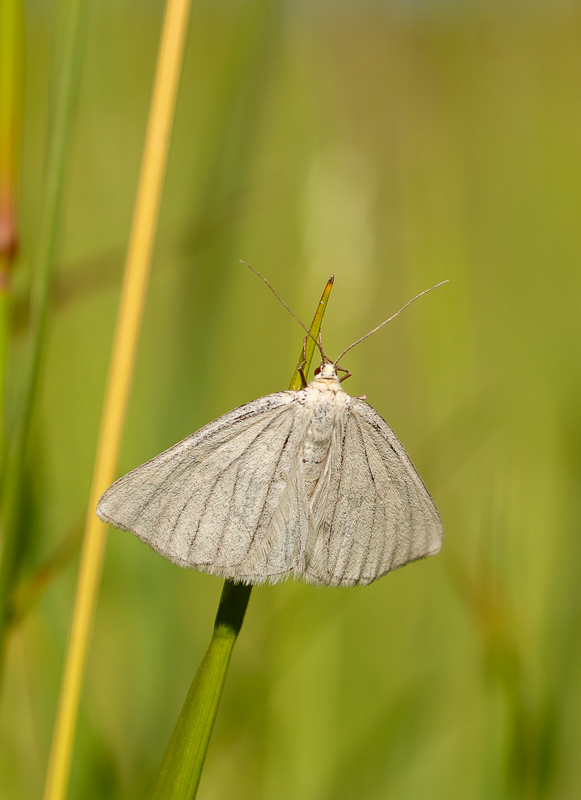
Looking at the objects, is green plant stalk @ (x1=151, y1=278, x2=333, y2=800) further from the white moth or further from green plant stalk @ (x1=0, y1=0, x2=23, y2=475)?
green plant stalk @ (x1=0, y1=0, x2=23, y2=475)

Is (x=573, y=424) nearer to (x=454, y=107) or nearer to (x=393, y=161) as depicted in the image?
(x=393, y=161)

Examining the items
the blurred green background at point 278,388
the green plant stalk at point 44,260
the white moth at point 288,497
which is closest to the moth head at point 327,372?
the white moth at point 288,497

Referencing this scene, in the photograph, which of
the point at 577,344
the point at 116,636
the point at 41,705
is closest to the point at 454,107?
the point at 577,344

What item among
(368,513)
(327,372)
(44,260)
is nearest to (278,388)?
(327,372)

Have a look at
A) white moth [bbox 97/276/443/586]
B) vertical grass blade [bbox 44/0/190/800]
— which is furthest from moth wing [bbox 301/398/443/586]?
vertical grass blade [bbox 44/0/190/800]

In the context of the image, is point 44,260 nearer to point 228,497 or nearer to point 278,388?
point 228,497

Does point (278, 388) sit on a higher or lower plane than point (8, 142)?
lower
